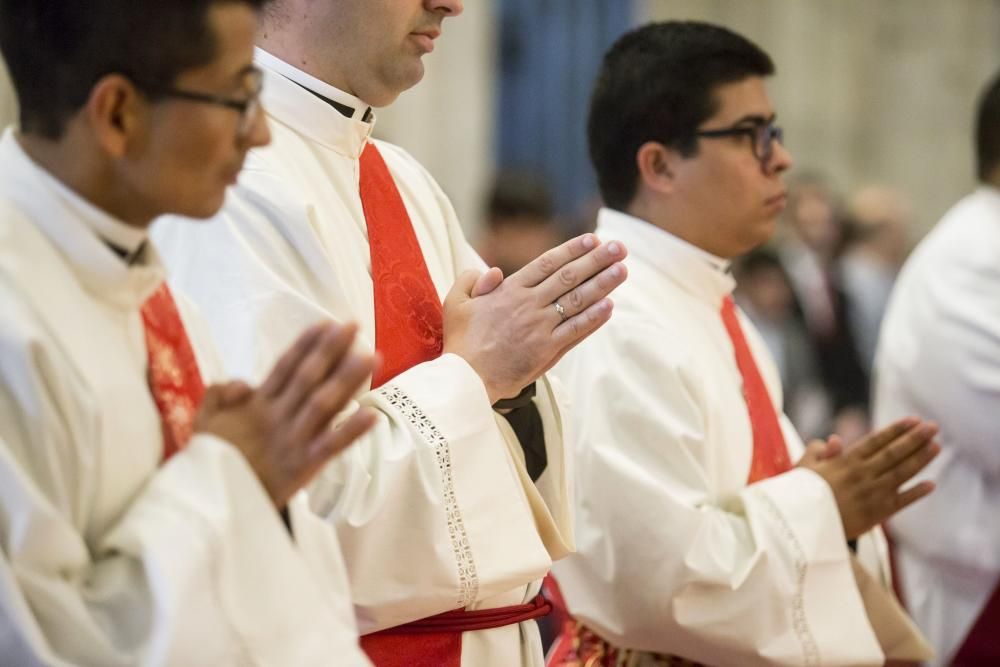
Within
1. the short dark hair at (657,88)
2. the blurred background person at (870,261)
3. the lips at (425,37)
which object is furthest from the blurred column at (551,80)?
the lips at (425,37)

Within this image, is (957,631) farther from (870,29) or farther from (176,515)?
(870,29)

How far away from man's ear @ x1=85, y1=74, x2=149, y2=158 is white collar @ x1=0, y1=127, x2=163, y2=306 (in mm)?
89

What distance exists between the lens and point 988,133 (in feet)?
17.0

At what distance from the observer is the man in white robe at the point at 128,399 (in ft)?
6.55

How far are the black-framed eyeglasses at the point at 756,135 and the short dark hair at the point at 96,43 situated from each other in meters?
1.98

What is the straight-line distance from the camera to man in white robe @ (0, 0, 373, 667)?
200cm

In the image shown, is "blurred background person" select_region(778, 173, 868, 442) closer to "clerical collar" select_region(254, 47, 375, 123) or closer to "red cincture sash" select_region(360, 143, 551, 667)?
"red cincture sash" select_region(360, 143, 551, 667)

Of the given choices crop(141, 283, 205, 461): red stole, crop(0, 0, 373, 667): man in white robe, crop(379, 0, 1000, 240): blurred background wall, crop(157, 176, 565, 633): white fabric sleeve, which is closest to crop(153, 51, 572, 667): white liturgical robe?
crop(157, 176, 565, 633): white fabric sleeve

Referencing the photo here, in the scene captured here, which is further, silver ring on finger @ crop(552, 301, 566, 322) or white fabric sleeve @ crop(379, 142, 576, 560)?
white fabric sleeve @ crop(379, 142, 576, 560)

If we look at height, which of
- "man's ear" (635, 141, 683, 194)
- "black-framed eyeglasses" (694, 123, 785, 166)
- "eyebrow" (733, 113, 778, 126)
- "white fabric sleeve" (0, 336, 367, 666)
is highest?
A: "eyebrow" (733, 113, 778, 126)

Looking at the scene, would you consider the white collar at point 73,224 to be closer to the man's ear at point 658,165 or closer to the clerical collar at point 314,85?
the clerical collar at point 314,85

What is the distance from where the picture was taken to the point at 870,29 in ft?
51.3

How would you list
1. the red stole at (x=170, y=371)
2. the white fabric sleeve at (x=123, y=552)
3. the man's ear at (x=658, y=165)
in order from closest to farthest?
the white fabric sleeve at (x=123, y=552), the red stole at (x=170, y=371), the man's ear at (x=658, y=165)

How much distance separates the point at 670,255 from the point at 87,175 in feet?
6.55
